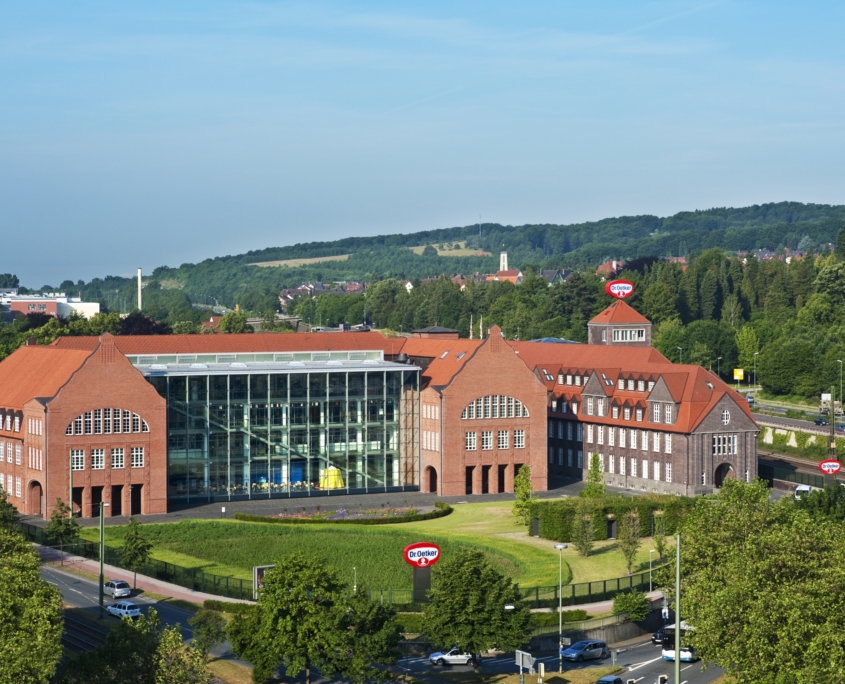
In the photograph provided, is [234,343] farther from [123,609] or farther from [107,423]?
[123,609]

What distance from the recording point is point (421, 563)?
82688 millimetres

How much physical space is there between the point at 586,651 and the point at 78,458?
5211cm

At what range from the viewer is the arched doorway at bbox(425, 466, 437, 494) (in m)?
130

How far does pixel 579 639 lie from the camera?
78.1 meters

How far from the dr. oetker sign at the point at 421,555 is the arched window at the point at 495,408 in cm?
4544

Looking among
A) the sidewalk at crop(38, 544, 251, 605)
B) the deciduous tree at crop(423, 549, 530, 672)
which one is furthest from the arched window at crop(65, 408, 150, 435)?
the deciduous tree at crop(423, 549, 530, 672)

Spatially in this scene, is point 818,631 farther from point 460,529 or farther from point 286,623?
point 460,529

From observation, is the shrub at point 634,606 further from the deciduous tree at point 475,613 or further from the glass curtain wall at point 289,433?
the glass curtain wall at point 289,433

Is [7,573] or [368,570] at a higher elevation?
[7,573]

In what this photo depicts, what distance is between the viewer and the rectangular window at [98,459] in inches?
4496

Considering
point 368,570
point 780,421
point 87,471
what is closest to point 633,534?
point 368,570

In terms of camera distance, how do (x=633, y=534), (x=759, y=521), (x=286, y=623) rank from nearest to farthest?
(x=286, y=623) → (x=759, y=521) → (x=633, y=534)

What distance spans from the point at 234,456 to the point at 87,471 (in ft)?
44.0

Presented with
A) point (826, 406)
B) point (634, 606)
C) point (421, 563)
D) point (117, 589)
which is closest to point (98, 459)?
point (117, 589)
